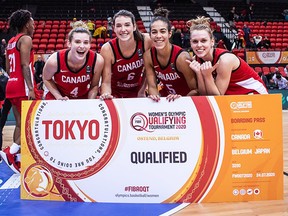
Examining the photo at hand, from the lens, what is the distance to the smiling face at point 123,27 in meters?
2.92

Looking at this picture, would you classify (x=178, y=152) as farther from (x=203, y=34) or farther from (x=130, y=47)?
(x=130, y=47)

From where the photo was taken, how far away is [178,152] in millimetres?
2496

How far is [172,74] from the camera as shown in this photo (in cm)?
291

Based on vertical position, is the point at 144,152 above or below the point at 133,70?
below

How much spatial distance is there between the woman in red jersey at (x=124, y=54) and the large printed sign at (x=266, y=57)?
29.5 ft

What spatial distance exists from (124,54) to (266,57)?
9.73 metres

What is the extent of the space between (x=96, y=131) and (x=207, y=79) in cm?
87

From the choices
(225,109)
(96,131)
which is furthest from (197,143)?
(96,131)

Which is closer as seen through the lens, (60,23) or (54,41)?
(54,41)

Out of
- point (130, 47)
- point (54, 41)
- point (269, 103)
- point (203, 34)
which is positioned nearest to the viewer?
point (269, 103)

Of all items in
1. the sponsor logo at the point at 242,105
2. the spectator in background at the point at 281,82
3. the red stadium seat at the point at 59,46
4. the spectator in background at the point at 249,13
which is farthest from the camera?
the spectator in background at the point at 249,13

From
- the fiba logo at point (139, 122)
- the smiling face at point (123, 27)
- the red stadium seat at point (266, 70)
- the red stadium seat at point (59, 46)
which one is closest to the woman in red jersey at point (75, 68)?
the smiling face at point (123, 27)

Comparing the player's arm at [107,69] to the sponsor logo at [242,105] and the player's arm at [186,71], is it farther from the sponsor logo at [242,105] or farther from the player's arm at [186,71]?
the sponsor logo at [242,105]

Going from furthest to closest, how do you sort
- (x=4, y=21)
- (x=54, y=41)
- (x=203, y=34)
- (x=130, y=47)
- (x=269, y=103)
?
(x=4, y=21), (x=54, y=41), (x=130, y=47), (x=203, y=34), (x=269, y=103)
